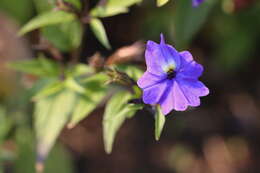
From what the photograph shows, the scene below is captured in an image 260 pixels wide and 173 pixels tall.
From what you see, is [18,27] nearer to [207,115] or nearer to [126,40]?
[126,40]

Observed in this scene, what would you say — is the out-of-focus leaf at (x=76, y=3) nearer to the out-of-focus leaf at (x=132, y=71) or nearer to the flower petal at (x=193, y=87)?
the out-of-focus leaf at (x=132, y=71)

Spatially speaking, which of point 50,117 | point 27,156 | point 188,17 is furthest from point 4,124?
point 188,17

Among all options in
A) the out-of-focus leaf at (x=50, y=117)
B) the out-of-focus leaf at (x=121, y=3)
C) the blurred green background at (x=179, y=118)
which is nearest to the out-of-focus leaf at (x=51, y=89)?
the out-of-focus leaf at (x=50, y=117)

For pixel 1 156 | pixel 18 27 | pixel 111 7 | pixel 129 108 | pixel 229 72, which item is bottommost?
pixel 229 72

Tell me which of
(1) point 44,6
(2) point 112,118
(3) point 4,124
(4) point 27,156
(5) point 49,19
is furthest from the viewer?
(4) point 27,156

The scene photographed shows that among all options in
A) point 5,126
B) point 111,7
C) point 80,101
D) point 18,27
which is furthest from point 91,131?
point 111,7

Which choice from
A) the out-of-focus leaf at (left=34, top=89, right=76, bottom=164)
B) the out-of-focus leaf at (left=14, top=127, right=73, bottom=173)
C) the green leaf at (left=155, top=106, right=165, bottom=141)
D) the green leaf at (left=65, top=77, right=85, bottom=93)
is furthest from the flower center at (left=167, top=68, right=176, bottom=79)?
the out-of-focus leaf at (left=14, top=127, right=73, bottom=173)

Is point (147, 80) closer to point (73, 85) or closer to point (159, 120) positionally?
point (159, 120)
